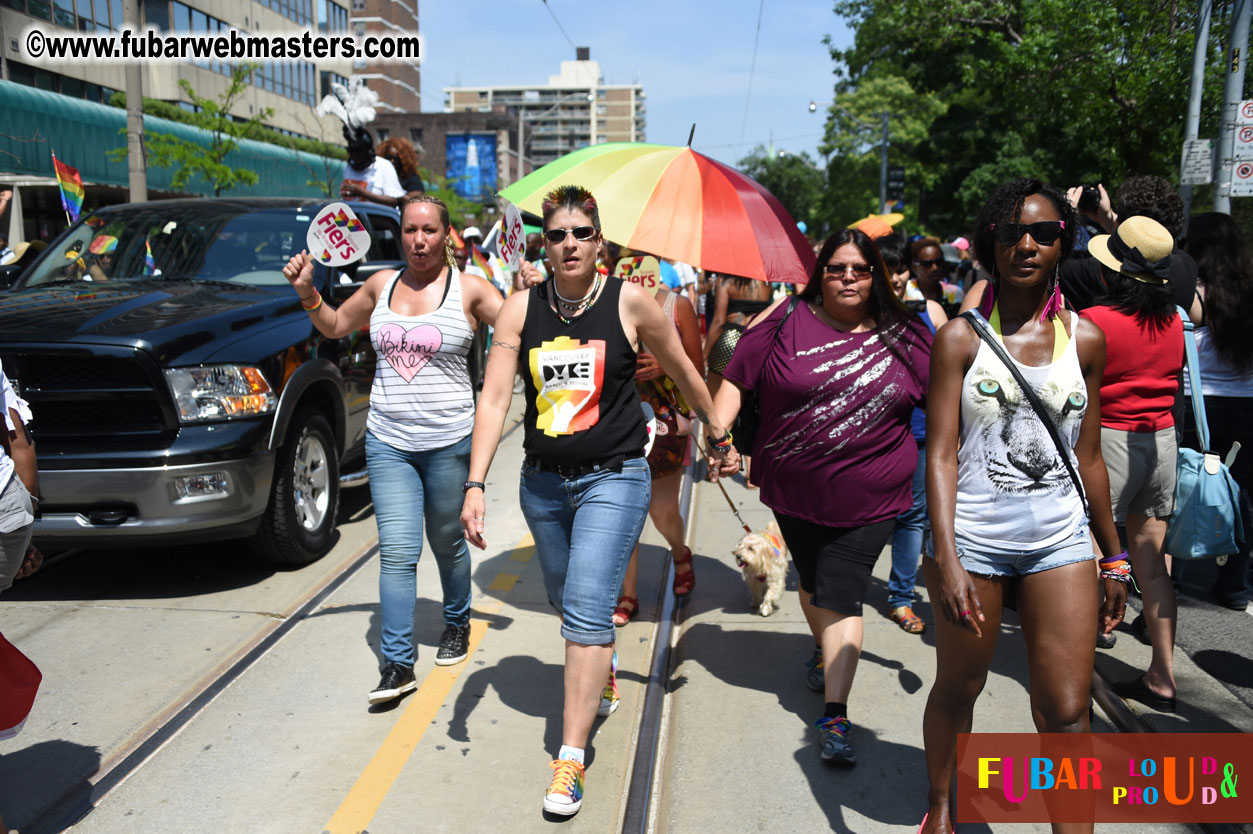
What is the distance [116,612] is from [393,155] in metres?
5.13

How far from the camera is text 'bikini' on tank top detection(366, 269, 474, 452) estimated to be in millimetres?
4180

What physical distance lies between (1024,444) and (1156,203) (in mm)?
2188

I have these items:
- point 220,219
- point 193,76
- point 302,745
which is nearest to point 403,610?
point 302,745

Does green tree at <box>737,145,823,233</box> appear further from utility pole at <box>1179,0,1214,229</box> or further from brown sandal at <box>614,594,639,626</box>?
brown sandal at <box>614,594,639,626</box>

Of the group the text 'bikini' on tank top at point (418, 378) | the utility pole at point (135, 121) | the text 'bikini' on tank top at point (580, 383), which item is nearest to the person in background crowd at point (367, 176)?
the utility pole at point (135, 121)

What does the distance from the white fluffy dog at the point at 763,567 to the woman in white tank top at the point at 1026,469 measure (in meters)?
2.33

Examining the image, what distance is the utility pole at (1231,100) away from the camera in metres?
8.11

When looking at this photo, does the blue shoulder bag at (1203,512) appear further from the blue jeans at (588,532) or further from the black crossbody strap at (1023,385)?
the blue jeans at (588,532)

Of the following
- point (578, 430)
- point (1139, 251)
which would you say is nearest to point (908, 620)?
point (1139, 251)

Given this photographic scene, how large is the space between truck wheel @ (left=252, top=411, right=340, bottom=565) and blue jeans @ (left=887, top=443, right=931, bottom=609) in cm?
331

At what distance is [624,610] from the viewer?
512 cm

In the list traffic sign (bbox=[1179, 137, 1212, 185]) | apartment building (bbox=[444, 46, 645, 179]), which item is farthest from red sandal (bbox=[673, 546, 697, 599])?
apartment building (bbox=[444, 46, 645, 179])

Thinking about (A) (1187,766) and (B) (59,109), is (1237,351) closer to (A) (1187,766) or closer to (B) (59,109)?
(A) (1187,766)

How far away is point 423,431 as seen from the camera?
4184 mm
